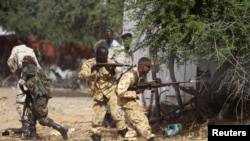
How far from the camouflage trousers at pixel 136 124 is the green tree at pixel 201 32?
122 cm

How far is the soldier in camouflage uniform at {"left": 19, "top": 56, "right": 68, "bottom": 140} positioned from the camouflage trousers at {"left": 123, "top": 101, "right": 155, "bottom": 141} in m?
1.76

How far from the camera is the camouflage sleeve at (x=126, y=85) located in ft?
26.9

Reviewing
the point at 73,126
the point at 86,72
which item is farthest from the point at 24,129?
the point at 86,72

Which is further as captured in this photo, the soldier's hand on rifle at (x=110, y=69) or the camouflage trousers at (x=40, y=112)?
the camouflage trousers at (x=40, y=112)

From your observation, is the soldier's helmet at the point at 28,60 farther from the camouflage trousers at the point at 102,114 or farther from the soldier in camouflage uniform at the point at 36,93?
the camouflage trousers at the point at 102,114

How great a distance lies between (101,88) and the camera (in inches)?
361

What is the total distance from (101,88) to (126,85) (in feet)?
3.46

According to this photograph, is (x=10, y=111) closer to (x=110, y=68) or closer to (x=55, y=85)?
(x=110, y=68)

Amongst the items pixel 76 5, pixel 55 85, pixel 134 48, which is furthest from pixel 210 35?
pixel 55 85

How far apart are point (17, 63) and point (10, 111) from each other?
415cm

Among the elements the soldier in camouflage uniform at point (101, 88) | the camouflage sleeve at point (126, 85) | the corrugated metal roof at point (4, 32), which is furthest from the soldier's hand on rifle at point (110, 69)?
the corrugated metal roof at point (4, 32)

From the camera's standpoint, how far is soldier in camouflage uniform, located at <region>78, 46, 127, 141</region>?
908cm

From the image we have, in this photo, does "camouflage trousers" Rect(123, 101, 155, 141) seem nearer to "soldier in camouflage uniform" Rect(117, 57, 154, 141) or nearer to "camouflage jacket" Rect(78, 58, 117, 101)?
"soldier in camouflage uniform" Rect(117, 57, 154, 141)

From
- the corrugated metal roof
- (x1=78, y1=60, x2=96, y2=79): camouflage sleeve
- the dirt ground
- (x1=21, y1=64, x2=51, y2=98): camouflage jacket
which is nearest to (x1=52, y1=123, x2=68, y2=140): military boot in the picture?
the dirt ground
